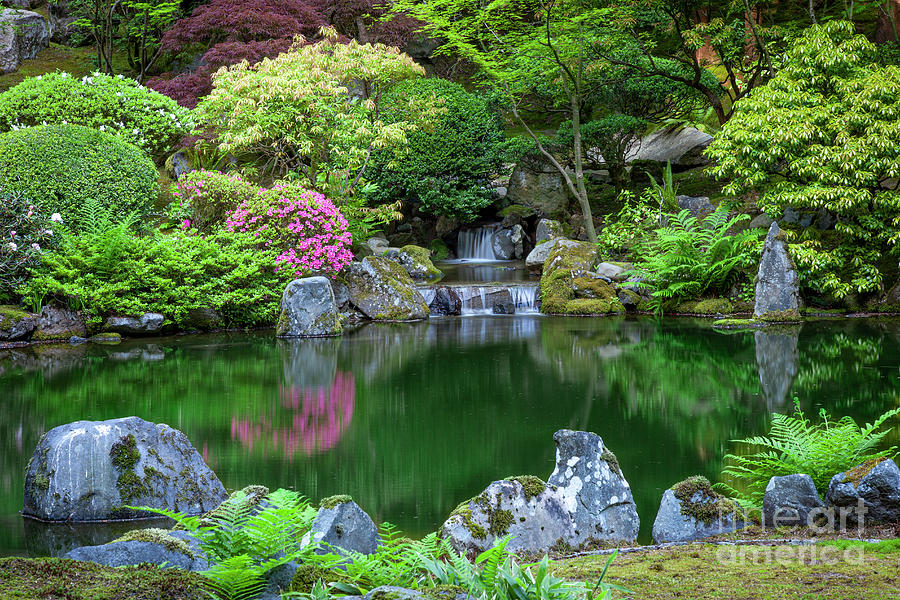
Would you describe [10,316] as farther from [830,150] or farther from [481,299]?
[830,150]

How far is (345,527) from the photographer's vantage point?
346 cm

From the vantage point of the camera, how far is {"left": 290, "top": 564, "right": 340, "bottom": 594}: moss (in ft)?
7.57

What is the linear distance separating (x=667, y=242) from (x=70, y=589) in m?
13.9

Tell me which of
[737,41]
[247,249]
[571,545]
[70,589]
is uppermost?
[737,41]

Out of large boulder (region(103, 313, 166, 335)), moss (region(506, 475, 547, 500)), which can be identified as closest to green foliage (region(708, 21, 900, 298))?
large boulder (region(103, 313, 166, 335))

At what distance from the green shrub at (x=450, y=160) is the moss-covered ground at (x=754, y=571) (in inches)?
672

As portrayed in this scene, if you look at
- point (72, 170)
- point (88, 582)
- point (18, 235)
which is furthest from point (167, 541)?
point (72, 170)

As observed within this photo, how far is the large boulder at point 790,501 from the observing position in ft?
12.9

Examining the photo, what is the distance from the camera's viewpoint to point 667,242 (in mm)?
14898

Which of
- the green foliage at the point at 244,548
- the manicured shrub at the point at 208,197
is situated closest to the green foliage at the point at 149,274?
the manicured shrub at the point at 208,197

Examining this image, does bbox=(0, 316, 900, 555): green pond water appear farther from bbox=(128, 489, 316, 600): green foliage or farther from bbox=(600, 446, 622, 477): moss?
bbox=(128, 489, 316, 600): green foliage

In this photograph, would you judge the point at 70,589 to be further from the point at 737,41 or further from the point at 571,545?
the point at 737,41

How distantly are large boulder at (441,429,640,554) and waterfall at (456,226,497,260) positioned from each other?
56.1ft

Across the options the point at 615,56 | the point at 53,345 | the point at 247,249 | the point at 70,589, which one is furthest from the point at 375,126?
the point at 70,589
